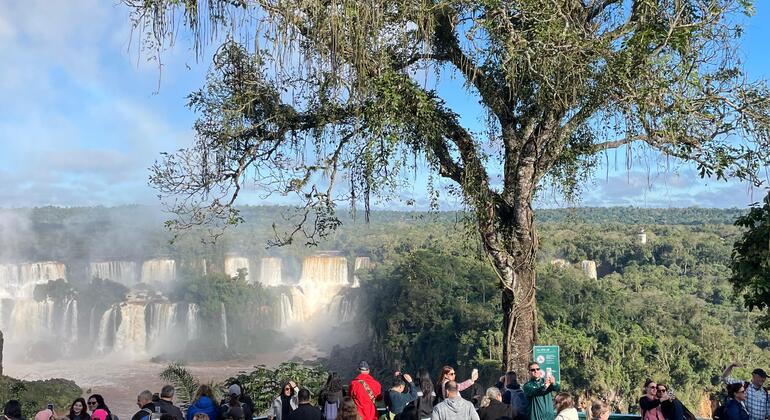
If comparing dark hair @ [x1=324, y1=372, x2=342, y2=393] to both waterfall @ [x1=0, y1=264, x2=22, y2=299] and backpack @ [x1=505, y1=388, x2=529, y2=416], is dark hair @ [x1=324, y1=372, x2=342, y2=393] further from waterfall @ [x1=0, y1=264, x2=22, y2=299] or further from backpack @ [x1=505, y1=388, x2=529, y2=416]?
waterfall @ [x1=0, y1=264, x2=22, y2=299]

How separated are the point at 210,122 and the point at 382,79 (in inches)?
72.6

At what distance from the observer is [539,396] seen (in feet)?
17.0

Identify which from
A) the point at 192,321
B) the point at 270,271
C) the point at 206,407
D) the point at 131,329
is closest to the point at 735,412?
the point at 206,407

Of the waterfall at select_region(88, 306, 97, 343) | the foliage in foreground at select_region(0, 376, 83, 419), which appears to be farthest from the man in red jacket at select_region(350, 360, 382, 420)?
the waterfall at select_region(88, 306, 97, 343)

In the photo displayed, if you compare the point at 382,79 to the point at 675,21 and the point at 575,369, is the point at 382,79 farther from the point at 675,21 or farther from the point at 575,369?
the point at 575,369

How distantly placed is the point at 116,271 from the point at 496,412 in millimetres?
56763

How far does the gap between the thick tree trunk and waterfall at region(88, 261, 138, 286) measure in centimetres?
5287

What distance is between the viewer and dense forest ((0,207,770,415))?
29797 millimetres

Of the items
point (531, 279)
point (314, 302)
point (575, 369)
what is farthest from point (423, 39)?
point (314, 302)

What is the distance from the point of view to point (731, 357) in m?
31.3

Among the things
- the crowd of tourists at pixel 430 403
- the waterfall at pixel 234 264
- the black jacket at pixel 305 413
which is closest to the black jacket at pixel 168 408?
the crowd of tourists at pixel 430 403

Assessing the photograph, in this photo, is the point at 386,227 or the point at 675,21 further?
the point at 386,227

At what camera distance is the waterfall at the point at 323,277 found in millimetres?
57469

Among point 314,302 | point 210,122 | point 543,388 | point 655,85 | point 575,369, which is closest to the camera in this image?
point 543,388
